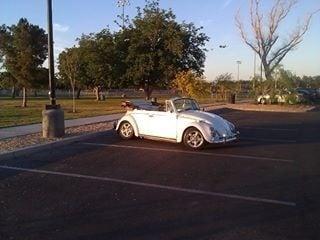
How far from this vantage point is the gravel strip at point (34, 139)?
1305 centimetres

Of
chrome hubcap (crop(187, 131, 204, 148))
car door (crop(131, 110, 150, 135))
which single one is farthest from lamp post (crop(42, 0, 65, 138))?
chrome hubcap (crop(187, 131, 204, 148))

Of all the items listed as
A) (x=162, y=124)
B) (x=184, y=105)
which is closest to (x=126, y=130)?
(x=162, y=124)

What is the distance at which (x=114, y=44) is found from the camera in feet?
128

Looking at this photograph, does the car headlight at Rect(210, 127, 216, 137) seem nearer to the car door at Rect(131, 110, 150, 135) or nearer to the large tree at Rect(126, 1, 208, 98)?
the car door at Rect(131, 110, 150, 135)

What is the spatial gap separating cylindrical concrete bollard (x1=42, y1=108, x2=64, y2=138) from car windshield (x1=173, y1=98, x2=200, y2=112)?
3.41m

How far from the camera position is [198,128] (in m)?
13.7

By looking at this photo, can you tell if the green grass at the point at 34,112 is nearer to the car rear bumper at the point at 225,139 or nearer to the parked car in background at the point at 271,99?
the car rear bumper at the point at 225,139

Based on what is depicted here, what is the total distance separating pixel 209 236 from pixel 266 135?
39.6 feet

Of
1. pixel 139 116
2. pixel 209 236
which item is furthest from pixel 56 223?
pixel 139 116

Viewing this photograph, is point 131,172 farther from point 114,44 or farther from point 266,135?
point 114,44

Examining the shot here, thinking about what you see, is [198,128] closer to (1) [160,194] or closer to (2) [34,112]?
(1) [160,194]

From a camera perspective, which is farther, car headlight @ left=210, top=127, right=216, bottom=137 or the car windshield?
the car windshield

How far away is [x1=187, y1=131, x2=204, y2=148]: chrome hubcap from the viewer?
13727 mm

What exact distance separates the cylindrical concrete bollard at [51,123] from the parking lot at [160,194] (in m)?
1.45
